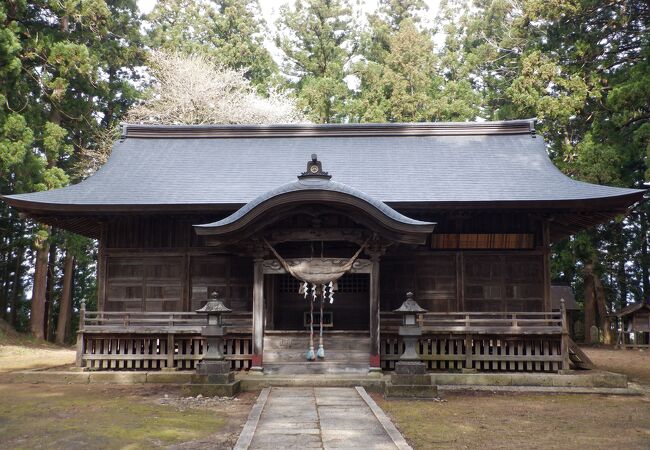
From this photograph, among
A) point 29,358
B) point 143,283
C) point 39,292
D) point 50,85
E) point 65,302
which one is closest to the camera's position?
point 143,283

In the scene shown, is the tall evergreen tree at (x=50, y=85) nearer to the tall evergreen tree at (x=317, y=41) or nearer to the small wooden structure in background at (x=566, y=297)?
the tall evergreen tree at (x=317, y=41)

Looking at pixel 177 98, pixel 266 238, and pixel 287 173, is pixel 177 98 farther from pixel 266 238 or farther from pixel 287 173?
pixel 266 238

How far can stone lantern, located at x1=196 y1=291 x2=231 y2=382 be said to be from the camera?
421 inches

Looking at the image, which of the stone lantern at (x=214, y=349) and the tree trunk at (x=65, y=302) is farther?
the tree trunk at (x=65, y=302)

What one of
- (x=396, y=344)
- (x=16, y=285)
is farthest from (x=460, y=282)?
(x=16, y=285)

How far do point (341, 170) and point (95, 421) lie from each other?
9.99 m

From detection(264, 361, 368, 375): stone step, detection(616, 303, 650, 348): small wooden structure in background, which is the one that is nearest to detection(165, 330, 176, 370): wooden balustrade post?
detection(264, 361, 368, 375): stone step

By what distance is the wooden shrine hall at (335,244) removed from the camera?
1208cm

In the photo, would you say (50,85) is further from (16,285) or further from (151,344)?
(151,344)

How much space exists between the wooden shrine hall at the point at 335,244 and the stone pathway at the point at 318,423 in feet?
7.06

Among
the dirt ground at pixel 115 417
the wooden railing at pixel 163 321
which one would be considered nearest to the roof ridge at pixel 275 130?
the wooden railing at pixel 163 321

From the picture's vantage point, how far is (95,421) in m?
8.35

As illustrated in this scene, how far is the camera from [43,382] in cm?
1223

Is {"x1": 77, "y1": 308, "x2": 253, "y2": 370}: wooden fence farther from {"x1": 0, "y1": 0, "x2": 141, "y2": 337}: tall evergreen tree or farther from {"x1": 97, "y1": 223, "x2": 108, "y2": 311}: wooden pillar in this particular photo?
{"x1": 0, "y1": 0, "x2": 141, "y2": 337}: tall evergreen tree
